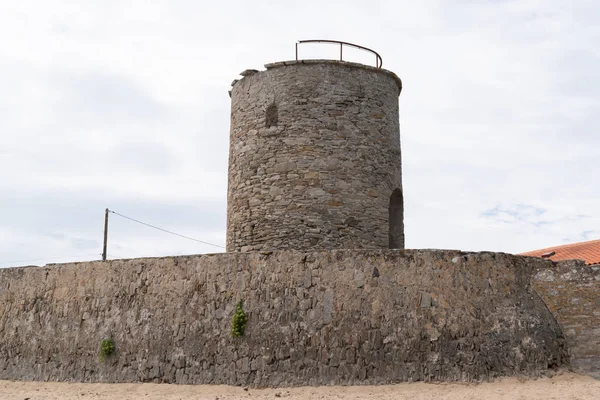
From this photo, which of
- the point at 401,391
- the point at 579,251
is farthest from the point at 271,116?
the point at 579,251

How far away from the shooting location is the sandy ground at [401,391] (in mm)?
9836

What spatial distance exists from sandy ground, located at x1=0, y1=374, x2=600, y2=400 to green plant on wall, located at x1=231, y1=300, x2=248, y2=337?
845mm

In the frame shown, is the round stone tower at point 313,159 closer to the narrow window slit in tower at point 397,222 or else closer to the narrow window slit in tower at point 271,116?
the narrow window slit in tower at point 271,116

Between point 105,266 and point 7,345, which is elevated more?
point 105,266

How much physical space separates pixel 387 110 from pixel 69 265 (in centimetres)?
719

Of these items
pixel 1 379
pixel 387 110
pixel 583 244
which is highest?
pixel 387 110

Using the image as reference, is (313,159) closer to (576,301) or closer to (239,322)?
(239,322)

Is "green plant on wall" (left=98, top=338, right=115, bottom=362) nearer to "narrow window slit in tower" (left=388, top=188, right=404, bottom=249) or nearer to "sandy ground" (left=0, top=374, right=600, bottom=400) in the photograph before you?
"sandy ground" (left=0, top=374, right=600, bottom=400)

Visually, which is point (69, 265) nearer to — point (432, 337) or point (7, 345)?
point (7, 345)

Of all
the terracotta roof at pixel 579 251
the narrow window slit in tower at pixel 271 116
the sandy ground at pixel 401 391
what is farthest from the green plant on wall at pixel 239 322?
the terracotta roof at pixel 579 251

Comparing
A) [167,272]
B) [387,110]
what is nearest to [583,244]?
[387,110]

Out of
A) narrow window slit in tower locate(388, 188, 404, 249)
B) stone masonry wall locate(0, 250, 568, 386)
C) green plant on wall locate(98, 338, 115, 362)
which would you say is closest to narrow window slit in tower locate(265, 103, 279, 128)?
narrow window slit in tower locate(388, 188, 404, 249)

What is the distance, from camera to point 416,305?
10664 millimetres

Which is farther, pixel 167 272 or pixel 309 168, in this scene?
pixel 309 168
